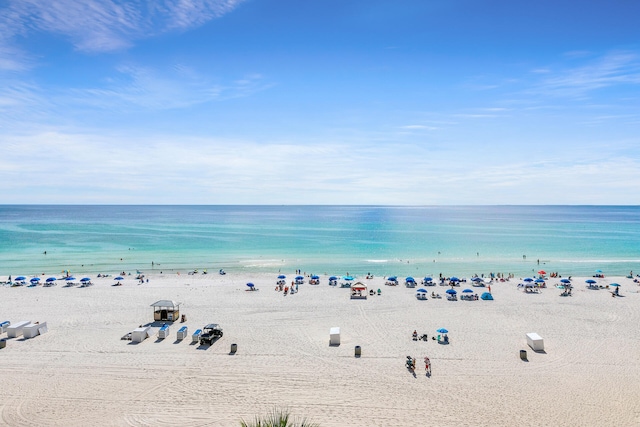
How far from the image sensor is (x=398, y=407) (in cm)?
1458

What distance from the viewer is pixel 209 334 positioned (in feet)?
68.9

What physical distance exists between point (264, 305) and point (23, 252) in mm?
51887

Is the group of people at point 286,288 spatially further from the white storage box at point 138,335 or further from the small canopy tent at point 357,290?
the white storage box at point 138,335

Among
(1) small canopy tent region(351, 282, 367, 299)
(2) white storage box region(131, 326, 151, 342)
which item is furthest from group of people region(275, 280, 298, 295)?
(2) white storage box region(131, 326, 151, 342)

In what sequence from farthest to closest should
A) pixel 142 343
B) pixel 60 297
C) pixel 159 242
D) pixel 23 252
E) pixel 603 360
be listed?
pixel 159 242 → pixel 23 252 → pixel 60 297 → pixel 142 343 → pixel 603 360

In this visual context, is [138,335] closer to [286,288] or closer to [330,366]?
[330,366]

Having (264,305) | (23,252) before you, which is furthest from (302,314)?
(23,252)

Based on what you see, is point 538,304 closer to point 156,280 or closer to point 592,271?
point 592,271

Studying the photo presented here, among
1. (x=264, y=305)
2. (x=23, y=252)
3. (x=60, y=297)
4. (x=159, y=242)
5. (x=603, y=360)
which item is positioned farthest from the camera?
(x=159, y=242)

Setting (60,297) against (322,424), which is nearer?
(322,424)

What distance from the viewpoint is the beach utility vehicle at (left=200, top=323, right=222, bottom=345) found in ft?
67.0

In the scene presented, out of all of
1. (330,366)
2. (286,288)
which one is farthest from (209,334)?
(286,288)

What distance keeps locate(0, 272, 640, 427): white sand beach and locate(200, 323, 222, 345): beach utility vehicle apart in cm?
56

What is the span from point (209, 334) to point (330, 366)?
22.7ft
